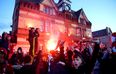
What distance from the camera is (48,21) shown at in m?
27.0

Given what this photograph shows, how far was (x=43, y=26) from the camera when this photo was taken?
2616 centimetres

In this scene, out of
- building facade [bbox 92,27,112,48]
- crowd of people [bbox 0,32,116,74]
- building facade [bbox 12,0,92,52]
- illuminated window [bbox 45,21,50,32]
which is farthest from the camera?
building facade [bbox 92,27,112,48]

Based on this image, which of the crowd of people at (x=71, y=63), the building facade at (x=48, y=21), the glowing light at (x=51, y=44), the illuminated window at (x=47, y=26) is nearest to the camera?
the crowd of people at (x=71, y=63)

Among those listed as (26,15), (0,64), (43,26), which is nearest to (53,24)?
(43,26)

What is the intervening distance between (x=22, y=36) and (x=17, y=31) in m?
1.13

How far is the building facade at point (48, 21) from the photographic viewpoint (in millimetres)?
22983

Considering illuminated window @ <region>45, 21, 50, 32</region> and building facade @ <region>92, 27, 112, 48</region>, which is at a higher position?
illuminated window @ <region>45, 21, 50, 32</region>

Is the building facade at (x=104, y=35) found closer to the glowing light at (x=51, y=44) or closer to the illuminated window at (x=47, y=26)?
the glowing light at (x=51, y=44)

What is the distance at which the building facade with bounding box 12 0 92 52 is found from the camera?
22983mm

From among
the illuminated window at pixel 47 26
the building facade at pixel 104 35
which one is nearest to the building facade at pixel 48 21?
the illuminated window at pixel 47 26

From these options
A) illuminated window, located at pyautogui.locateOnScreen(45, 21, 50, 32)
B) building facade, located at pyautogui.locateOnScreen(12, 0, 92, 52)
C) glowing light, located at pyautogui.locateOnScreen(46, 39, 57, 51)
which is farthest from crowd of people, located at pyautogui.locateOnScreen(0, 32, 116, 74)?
illuminated window, located at pyautogui.locateOnScreen(45, 21, 50, 32)

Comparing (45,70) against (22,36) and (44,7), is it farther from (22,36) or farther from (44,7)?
(44,7)

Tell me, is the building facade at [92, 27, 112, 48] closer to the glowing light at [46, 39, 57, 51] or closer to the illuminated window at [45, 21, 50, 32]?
the glowing light at [46, 39, 57, 51]

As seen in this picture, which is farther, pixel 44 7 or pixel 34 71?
pixel 44 7
